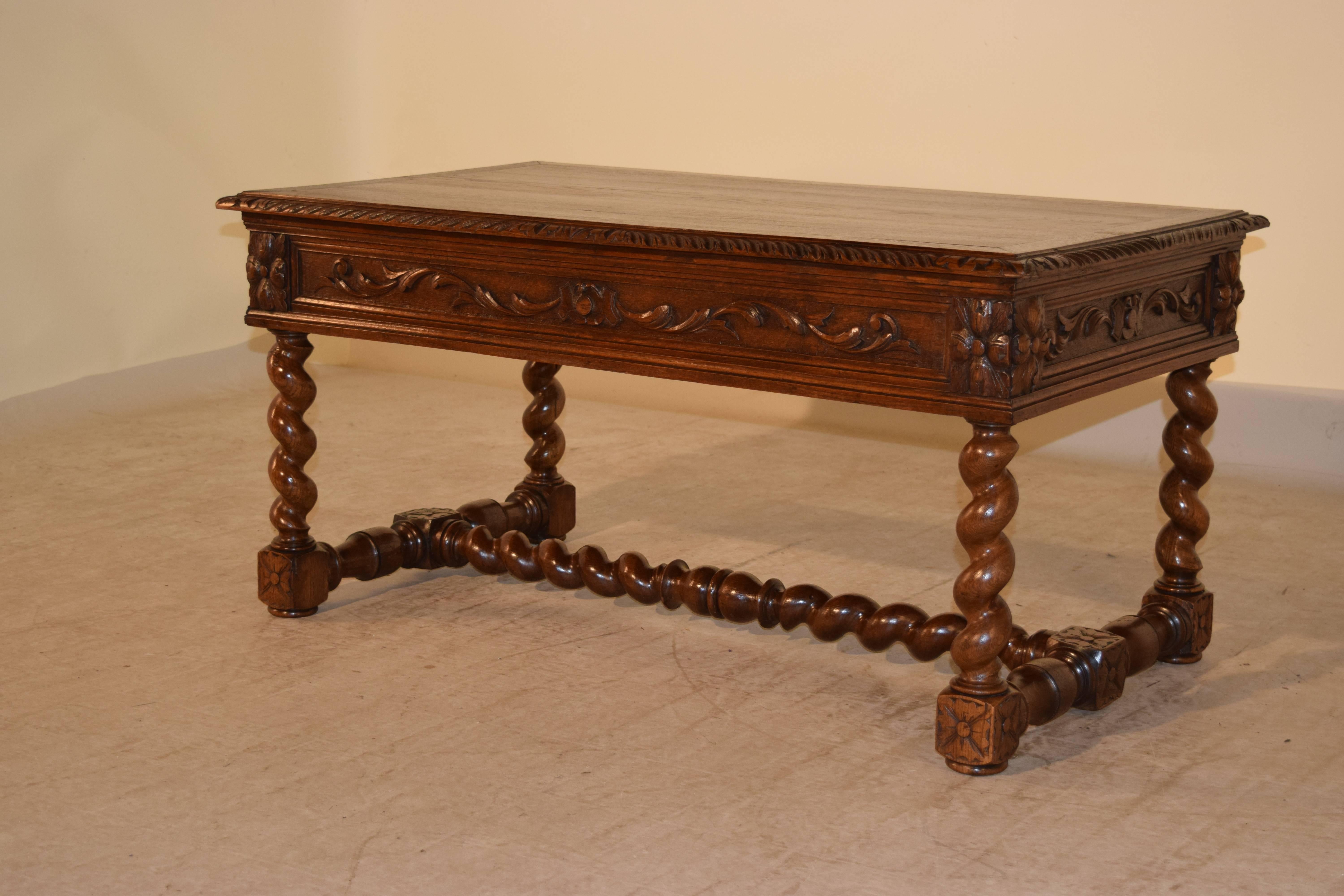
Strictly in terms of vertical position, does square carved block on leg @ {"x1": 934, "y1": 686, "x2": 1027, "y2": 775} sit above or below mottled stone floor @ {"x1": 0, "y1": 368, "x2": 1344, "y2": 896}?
above

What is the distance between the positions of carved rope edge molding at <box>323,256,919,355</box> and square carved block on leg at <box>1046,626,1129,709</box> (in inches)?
29.4

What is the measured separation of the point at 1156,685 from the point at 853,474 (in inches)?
74.9

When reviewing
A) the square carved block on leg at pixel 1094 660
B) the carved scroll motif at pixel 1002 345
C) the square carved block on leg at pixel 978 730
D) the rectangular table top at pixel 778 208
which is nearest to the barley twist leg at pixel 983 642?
the square carved block on leg at pixel 978 730

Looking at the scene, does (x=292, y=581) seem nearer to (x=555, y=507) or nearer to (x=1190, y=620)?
(x=555, y=507)

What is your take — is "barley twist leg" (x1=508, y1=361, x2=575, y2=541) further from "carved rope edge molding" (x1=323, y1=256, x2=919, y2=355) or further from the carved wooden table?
"carved rope edge molding" (x1=323, y1=256, x2=919, y2=355)

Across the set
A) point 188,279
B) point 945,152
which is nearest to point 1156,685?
point 945,152

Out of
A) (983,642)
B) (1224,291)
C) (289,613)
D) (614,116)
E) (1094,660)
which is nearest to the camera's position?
(983,642)

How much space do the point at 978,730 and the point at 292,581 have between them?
1671 millimetres

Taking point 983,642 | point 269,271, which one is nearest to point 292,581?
point 269,271

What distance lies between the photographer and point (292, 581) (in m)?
3.62

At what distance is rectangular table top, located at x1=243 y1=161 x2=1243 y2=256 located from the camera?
9.32ft

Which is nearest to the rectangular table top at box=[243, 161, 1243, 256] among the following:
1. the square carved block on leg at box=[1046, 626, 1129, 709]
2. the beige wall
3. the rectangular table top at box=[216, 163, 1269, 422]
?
the rectangular table top at box=[216, 163, 1269, 422]

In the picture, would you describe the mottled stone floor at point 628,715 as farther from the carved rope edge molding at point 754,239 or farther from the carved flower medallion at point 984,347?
the carved rope edge molding at point 754,239

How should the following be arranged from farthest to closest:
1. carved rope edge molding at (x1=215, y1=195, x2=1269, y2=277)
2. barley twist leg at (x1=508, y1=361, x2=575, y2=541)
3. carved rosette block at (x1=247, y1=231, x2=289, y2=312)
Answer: barley twist leg at (x1=508, y1=361, x2=575, y2=541)
carved rosette block at (x1=247, y1=231, x2=289, y2=312)
carved rope edge molding at (x1=215, y1=195, x2=1269, y2=277)
